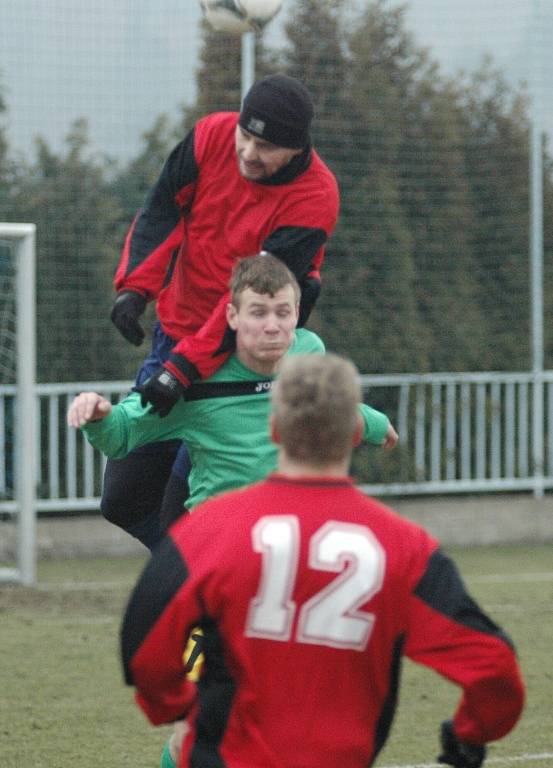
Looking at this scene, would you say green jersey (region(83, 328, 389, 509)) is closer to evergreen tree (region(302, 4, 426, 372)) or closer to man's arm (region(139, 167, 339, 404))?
man's arm (region(139, 167, 339, 404))

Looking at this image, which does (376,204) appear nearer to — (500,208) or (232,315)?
(500,208)

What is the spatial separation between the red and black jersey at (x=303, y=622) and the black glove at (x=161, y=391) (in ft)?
4.04

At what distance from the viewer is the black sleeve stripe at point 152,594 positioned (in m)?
2.71

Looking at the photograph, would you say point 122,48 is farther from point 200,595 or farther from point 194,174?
point 200,595

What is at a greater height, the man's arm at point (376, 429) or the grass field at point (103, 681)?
the man's arm at point (376, 429)

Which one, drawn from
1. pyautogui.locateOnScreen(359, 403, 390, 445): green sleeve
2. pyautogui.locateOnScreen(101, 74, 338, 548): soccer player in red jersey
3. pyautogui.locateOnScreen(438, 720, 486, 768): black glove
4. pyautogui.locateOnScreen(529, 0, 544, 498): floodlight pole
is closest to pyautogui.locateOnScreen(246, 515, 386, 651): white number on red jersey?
pyautogui.locateOnScreen(438, 720, 486, 768): black glove

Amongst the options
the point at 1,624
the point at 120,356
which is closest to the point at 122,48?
the point at 120,356

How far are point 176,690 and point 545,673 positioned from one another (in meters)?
4.16

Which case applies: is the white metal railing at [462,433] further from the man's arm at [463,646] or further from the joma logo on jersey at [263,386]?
the man's arm at [463,646]

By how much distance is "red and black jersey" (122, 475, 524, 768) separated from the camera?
2695 millimetres

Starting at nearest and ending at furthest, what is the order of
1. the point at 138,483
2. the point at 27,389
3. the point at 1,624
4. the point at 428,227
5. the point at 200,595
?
the point at 200,595, the point at 138,483, the point at 1,624, the point at 27,389, the point at 428,227

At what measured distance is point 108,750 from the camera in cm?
528

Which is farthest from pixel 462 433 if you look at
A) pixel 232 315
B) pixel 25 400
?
pixel 232 315

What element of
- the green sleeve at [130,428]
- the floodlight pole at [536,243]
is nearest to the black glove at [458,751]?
the green sleeve at [130,428]
